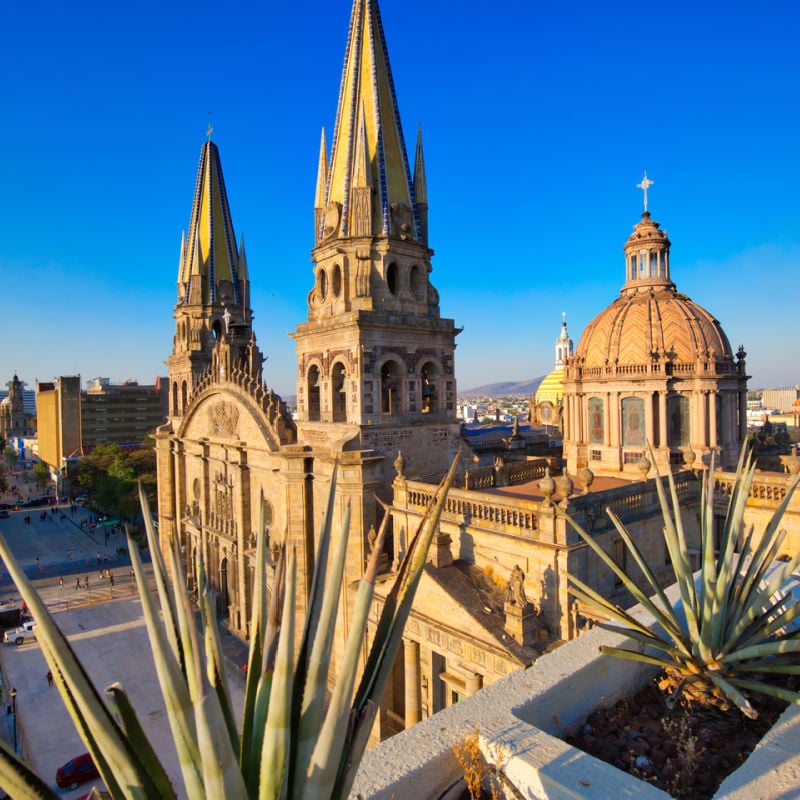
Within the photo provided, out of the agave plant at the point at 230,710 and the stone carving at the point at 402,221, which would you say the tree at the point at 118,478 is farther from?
the agave plant at the point at 230,710

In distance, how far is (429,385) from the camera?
2288 cm

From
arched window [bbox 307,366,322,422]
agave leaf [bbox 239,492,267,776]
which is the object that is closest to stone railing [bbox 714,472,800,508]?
arched window [bbox 307,366,322,422]

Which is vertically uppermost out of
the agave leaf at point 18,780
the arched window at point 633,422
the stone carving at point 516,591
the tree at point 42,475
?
the arched window at point 633,422

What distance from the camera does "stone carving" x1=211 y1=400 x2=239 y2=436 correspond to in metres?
27.4

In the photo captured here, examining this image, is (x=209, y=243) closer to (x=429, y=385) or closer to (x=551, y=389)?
(x=429, y=385)

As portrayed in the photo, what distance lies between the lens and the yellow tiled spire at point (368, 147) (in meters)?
21.2

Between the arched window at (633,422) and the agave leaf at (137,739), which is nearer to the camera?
the agave leaf at (137,739)

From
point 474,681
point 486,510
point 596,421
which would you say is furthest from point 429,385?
point 474,681

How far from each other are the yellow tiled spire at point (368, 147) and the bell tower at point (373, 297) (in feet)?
0.13

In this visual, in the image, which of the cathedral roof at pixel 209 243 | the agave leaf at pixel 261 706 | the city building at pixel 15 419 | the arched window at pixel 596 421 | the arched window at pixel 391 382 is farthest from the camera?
the city building at pixel 15 419

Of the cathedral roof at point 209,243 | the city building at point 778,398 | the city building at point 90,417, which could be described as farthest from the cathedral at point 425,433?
the city building at point 778,398

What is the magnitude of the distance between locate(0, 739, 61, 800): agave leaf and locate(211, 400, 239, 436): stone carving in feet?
80.6

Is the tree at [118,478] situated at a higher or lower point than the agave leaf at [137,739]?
lower

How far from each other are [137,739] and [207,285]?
116 feet
